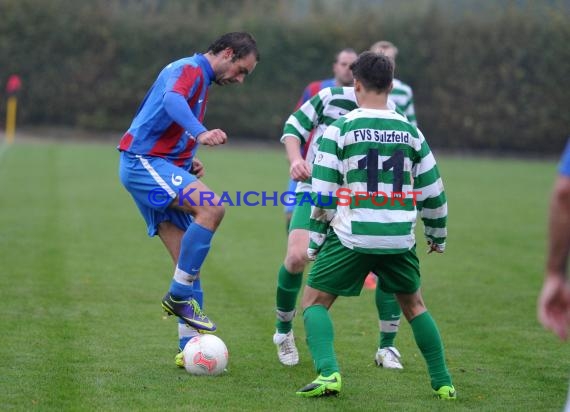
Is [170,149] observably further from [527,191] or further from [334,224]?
[527,191]

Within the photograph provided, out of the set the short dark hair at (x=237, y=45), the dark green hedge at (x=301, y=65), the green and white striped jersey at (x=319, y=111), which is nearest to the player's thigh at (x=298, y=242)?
the green and white striped jersey at (x=319, y=111)

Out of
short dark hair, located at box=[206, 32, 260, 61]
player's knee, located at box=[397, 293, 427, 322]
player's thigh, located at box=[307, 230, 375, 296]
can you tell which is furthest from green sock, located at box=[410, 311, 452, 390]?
short dark hair, located at box=[206, 32, 260, 61]

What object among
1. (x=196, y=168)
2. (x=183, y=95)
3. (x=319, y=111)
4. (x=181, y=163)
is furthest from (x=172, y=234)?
(x=319, y=111)

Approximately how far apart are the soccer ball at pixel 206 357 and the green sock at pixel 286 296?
2.06ft

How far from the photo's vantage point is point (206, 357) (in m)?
5.83

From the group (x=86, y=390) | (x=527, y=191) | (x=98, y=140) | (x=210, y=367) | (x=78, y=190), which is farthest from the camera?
(x=98, y=140)

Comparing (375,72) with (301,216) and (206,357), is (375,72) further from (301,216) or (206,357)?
(206,357)

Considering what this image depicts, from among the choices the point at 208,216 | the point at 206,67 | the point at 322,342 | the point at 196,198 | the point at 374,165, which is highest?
the point at 206,67

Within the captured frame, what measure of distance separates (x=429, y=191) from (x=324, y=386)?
1.19 meters

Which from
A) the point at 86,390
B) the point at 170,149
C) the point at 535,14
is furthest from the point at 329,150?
the point at 535,14

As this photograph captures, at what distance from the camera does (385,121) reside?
5.07m

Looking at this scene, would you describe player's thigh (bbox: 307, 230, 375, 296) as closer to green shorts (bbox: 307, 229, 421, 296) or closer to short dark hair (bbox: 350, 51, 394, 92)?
green shorts (bbox: 307, 229, 421, 296)

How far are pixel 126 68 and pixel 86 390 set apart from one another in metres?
25.8

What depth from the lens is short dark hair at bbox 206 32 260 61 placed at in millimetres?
6074
